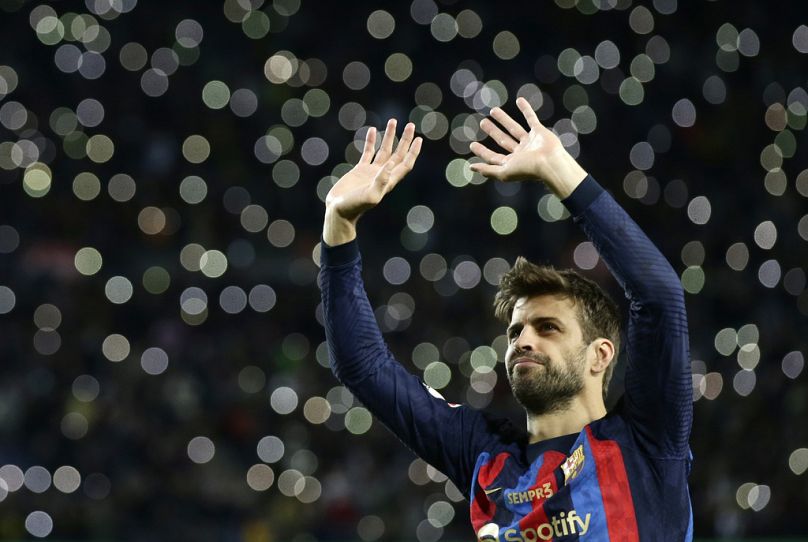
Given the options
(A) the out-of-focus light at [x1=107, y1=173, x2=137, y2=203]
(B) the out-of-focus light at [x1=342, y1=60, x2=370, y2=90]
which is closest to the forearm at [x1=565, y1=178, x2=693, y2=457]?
(A) the out-of-focus light at [x1=107, y1=173, x2=137, y2=203]

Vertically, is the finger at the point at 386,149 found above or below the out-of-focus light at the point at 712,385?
above

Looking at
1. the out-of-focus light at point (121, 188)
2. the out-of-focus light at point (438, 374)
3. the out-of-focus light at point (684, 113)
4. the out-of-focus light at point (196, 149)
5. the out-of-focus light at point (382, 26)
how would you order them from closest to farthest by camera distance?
1. the out-of-focus light at point (438, 374)
2. the out-of-focus light at point (121, 188)
3. the out-of-focus light at point (196, 149)
4. the out-of-focus light at point (684, 113)
5. the out-of-focus light at point (382, 26)

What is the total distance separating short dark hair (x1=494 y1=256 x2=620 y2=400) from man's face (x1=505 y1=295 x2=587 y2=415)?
0.9 inches

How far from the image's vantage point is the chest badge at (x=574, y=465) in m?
3.00

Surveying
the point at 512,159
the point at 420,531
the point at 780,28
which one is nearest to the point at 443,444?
the point at 512,159

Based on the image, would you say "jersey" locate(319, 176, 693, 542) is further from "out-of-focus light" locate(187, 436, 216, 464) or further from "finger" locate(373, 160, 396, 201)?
"out-of-focus light" locate(187, 436, 216, 464)

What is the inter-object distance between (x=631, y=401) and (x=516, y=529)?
1.42 ft

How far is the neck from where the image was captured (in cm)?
315

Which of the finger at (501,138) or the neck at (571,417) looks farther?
the neck at (571,417)

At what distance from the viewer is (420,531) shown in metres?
9.28

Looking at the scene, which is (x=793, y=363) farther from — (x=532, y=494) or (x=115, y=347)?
(x=532, y=494)

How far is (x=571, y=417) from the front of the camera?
316 cm

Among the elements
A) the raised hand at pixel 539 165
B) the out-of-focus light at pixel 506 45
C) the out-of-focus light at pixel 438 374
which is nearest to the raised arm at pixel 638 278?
the raised hand at pixel 539 165

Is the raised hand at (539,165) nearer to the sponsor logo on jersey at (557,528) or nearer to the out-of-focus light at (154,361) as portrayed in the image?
the sponsor logo on jersey at (557,528)
